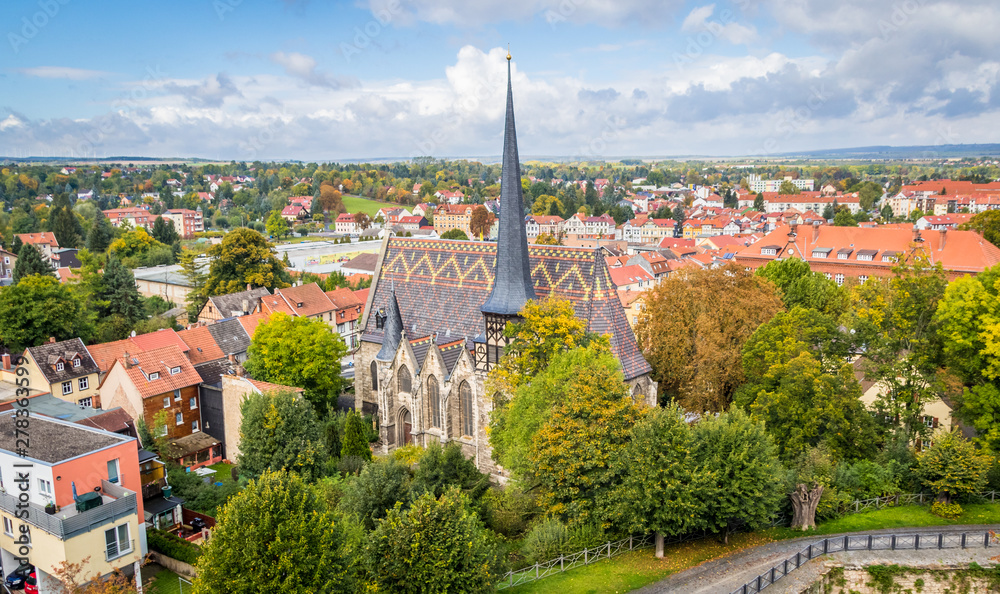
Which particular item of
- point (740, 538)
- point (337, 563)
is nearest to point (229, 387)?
point (337, 563)

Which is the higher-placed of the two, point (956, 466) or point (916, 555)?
point (956, 466)

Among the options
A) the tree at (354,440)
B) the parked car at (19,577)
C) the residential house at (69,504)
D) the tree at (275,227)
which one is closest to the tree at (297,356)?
the tree at (354,440)

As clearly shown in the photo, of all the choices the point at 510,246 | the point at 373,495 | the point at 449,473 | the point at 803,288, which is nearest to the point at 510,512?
the point at 449,473

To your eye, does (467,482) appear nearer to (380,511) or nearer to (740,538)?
(380,511)

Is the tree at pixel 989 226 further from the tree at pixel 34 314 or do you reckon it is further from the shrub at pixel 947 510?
the tree at pixel 34 314

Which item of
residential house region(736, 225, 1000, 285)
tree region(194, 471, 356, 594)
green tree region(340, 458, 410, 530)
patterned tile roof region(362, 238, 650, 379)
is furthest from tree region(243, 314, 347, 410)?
residential house region(736, 225, 1000, 285)

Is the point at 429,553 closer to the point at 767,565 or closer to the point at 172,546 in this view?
the point at 767,565
